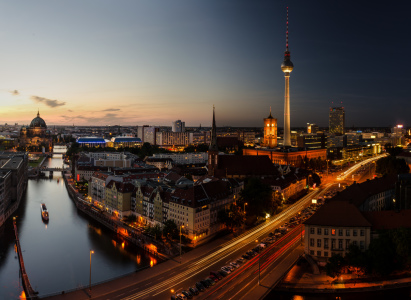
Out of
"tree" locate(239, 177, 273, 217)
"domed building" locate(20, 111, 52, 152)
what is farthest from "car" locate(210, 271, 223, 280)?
"domed building" locate(20, 111, 52, 152)

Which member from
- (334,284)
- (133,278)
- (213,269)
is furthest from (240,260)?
(133,278)

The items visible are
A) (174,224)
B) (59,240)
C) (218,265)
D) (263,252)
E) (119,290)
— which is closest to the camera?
(119,290)

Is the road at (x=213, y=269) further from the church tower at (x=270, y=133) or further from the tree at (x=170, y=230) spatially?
the church tower at (x=270, y=133)

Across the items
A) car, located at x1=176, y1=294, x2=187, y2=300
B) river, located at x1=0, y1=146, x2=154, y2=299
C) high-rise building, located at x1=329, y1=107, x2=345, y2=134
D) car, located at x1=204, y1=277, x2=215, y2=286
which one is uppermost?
high-rise building, located at x1=329, y1=107, x2=345, y2=134

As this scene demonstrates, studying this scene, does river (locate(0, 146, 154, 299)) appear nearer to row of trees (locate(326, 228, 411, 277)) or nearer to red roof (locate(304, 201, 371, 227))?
red roof (locate(304, 201, 371, 227))

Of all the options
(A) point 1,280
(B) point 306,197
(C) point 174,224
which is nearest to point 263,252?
(C) point 174,224

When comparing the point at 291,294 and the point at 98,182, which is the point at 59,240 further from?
the point at 291,294

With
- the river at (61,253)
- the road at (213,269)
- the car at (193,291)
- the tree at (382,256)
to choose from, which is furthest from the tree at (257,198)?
the car at (193,291)

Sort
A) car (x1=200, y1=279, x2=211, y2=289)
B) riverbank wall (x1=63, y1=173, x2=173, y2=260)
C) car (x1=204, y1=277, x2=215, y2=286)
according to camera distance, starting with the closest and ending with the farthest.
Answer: car (x1=200, y1=279, x2=211, y2=289)
car (x1=204, y1=277, x2=215, y2=286)
riverbank wall (x1=63, y1=173, x2=173, y2=260)

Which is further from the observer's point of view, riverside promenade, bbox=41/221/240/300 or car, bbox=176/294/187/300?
riverside promenade, bbox=41/221/240/300
